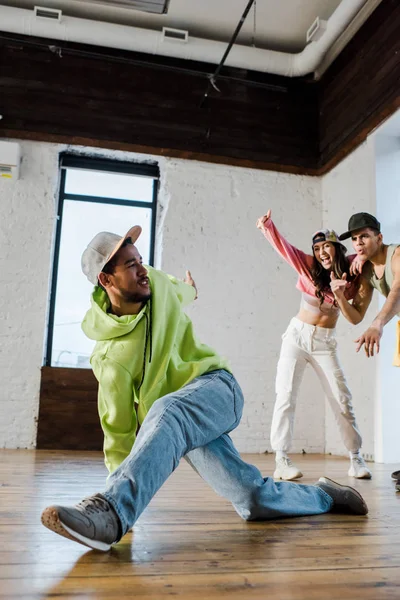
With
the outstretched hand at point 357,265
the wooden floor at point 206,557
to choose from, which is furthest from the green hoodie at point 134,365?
the outstretched hand at point 357,265

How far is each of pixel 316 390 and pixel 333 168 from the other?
7.73 feet

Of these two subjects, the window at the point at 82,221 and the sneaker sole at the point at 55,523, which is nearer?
the sneaker sole at the point at 55,523

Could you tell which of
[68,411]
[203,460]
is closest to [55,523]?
[203,460]

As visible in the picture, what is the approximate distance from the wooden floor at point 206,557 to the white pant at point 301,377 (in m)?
1.17

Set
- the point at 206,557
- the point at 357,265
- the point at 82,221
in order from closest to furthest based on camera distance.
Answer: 1. the point at 206,557
2. the point at 357,265
3. the point at 82,221

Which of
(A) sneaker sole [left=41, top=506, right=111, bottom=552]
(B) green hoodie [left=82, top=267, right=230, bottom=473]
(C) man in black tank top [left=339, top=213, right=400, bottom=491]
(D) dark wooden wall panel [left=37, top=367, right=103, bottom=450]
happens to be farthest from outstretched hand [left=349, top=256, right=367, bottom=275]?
(D) dark wooden wall panel [left=37, top=367, right=103, bottom=450]

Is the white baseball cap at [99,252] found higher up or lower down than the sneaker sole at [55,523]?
higher up

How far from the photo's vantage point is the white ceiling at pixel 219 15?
18.4 feet

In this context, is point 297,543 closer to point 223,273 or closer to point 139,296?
point 139,296

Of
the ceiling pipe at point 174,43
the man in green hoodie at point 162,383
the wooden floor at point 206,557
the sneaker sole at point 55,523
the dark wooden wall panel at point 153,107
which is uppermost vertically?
the ceiling pipe at point 174,43

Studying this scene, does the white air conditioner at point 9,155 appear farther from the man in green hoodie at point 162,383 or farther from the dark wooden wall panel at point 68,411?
the man in green hoodie at point 162,383

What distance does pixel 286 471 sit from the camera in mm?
3510

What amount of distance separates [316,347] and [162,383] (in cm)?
214

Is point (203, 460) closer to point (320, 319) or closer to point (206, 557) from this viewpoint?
point (206, 557)
